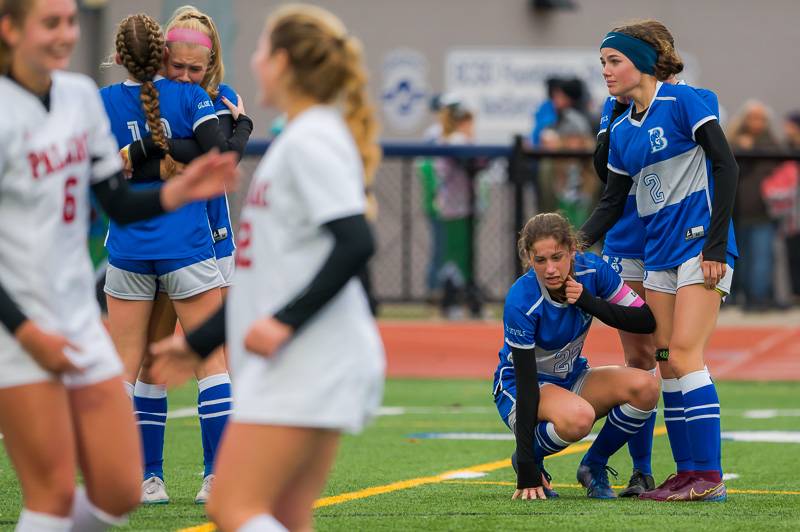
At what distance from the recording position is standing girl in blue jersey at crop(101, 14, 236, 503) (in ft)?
20.4

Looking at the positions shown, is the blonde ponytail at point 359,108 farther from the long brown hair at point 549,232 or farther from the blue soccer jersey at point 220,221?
the blue soccer jersey at point 220,221

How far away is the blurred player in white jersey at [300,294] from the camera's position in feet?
12.1

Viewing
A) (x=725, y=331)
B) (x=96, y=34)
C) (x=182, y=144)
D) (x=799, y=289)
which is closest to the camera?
(x=182, y=144)

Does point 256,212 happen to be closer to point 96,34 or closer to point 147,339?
point 147,339

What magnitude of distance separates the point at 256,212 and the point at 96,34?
15.9 metres

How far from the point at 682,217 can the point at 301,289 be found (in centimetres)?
317

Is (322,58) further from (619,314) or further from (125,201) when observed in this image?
(619,314)

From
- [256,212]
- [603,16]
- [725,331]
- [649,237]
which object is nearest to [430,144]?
[725,331]

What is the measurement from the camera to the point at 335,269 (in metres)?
3.72

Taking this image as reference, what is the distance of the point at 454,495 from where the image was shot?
22.1 ft

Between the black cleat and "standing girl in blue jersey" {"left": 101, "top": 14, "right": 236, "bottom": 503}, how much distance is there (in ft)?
6.00

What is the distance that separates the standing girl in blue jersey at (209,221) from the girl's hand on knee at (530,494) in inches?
50.7

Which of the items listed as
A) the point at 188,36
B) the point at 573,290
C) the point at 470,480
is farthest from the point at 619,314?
the point at 188,36

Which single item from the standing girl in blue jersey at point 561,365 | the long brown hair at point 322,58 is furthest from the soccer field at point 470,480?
the long brown hair at point 322,58
